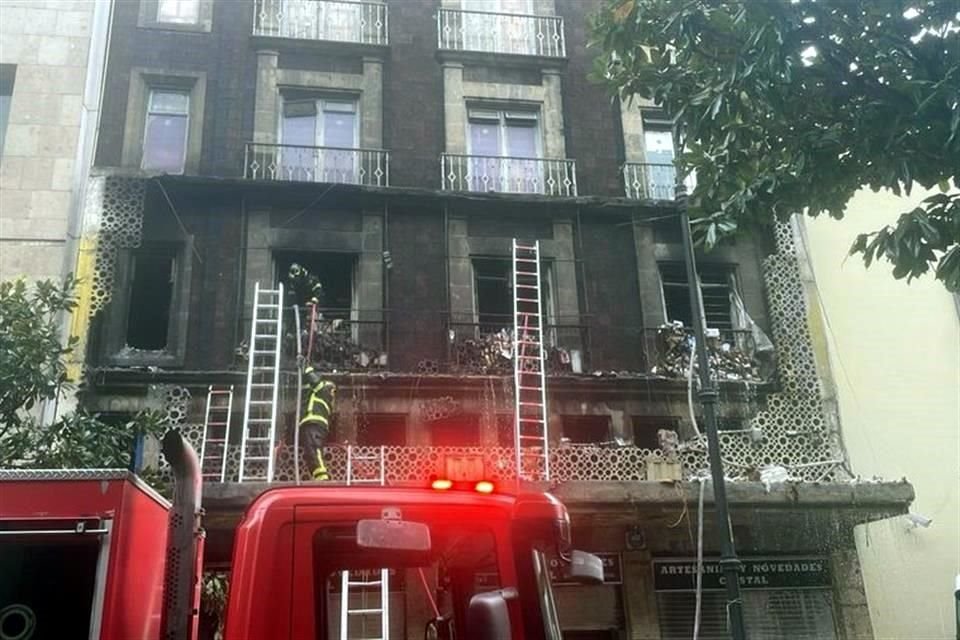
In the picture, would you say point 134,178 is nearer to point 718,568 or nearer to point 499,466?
point 499,466

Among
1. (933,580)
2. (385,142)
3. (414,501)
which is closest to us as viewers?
(414,501)

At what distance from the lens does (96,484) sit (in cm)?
422

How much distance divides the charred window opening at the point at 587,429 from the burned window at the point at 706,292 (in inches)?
104

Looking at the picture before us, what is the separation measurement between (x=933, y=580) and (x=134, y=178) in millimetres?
15584

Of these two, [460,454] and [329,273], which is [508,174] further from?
[460,454]

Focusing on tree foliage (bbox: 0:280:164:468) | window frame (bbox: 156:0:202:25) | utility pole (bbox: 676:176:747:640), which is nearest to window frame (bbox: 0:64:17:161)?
window frame (bbox: 156:0:202:25)

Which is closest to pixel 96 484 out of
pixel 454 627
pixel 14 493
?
pixel 14 493

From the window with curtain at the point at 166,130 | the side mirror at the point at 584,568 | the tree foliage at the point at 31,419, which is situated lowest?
the side mirror at the point at 584,568

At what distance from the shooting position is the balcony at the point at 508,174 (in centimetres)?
→ 1655

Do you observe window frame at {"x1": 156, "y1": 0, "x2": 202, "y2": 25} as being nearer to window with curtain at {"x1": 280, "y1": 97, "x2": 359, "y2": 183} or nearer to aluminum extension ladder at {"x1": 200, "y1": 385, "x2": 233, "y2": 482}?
window with curtain at {"x1": 280, "y1": 97, "x2": 359, "y2": 183}

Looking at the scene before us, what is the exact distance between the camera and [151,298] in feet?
49.6

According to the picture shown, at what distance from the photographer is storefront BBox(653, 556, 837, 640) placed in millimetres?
13883

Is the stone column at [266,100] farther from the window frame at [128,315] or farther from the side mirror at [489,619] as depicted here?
the side mirror at [489,619]

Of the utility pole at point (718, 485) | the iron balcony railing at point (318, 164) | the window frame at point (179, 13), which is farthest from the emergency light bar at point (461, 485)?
the window frame at point (179, 13)
